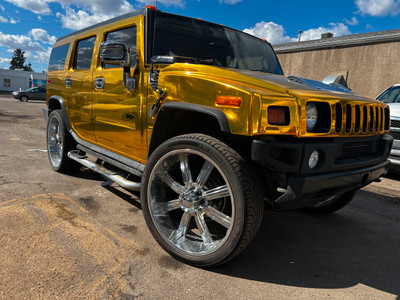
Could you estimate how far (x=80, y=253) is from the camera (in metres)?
2.40

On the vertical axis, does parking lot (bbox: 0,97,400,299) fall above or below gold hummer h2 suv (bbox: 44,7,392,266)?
below

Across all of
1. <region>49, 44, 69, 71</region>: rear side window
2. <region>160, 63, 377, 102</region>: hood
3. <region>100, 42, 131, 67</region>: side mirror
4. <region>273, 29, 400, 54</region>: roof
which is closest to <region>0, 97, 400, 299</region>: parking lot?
<region>160, 63, 377, 102</region>: hood

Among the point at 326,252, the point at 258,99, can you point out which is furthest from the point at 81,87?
the point at 326,252

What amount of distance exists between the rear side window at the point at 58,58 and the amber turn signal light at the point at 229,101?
3.35m

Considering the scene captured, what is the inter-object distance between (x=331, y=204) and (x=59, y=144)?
3887 mm

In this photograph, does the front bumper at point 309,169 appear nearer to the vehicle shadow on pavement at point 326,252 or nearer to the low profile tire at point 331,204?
the vehicle shadow on pavement at point 326,252

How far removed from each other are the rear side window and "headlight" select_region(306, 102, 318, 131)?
3.81 meters

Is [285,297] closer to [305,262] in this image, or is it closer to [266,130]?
[305,262]

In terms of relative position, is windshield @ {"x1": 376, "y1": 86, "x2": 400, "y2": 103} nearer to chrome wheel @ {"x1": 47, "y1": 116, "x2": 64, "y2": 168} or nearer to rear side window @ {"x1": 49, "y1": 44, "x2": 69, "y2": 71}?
rear side window @ {"x1": 49, "y1": 44, "x2": 69, "y2": 71}

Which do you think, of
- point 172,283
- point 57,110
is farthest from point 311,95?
point 57,110

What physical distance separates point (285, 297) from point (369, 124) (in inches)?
55.5

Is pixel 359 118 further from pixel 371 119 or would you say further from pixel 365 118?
pixel 371 119

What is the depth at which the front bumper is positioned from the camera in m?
1.86

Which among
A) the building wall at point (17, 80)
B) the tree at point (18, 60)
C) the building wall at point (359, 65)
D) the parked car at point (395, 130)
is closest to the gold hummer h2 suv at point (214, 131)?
the parked car at point (395, 130)
